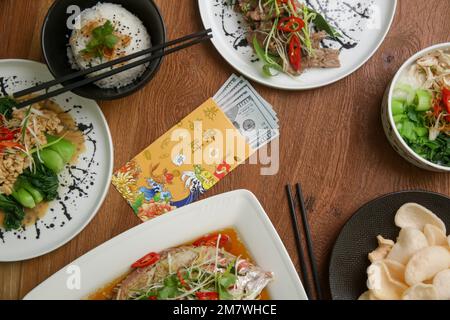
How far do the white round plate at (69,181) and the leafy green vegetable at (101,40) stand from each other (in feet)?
0.63

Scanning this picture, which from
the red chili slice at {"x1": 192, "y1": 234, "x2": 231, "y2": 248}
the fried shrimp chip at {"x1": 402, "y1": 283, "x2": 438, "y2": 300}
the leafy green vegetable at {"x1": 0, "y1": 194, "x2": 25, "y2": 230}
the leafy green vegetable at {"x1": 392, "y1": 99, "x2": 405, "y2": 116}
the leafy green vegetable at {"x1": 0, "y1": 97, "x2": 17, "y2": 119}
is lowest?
the fried shrimp chip at {"x1": 402, "y1": 283, "x2": 438, "y2": 300}

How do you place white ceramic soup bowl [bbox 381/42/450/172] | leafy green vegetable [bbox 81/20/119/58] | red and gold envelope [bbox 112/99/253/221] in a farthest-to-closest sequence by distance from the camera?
red and gold envelope [bbox 112/99/253/221], white ceramic soup bowl [bbox 381/42/450/172], leafy green vegetable [bbox 81/20/119/58]

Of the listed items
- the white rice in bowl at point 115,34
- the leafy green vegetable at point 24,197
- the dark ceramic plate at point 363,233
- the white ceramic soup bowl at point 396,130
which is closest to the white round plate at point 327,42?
the white ceramic soup bowl at point 396,130

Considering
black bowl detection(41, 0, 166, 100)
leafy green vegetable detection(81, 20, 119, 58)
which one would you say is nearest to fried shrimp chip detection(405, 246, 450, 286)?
black bowl detection(41, 0, 166, 100)

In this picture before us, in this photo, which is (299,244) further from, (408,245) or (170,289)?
(170,289)

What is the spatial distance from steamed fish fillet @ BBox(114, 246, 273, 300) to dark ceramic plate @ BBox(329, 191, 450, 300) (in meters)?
0.26

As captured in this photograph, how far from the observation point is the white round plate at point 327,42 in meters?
1.63

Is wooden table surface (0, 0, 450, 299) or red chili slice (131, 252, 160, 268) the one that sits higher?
wooden table surface (0, 0, 450, 299)

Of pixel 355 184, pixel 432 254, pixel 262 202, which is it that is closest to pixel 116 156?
pixel 262 202

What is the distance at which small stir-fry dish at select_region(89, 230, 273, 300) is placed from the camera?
147 centimetres

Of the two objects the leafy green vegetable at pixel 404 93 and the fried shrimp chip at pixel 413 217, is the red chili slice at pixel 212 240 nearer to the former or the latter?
the fried shrimp chip at pixel 413 217

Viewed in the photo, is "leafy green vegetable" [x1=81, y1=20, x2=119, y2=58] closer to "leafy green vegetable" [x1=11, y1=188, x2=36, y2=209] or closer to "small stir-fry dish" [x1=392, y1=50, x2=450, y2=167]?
"leafy green vegetable" [x1=11, y1=188, x2=36, y2=209]

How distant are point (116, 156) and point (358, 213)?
2.86 ft

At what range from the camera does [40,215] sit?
160cm
